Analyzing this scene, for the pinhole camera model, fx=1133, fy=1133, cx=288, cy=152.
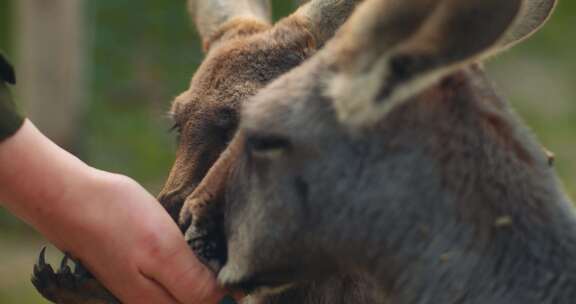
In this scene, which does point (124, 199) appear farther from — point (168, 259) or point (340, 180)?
point (340, 180)

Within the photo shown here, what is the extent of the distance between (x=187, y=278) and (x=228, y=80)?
83 centimetres

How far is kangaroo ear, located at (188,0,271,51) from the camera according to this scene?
4.05 m

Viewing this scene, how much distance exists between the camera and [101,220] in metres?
2.94

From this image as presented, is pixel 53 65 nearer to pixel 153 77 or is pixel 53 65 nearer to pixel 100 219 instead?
pixel 153 77

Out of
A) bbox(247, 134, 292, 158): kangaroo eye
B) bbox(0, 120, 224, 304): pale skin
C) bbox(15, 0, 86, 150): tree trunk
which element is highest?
bbox(247, 134, 292, 158): kangaroo eye

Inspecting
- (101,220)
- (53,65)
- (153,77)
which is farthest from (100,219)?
(153,77)

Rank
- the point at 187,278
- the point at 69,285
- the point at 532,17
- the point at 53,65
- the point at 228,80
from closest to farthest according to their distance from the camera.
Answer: the point at 187,278
the point at 69,285
the point at 532,17
the point at 228,80
the point at 53,65

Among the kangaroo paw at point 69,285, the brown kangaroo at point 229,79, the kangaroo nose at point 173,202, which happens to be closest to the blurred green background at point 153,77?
the brown kangaroo at point 229,79

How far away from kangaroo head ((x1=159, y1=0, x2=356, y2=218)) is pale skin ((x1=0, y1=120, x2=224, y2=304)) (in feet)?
1.36

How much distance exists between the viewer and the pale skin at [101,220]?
2.91 meters

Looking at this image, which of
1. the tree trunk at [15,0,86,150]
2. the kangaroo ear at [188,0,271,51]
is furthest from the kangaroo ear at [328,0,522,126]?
the tree trunk at [15,0,86,150]

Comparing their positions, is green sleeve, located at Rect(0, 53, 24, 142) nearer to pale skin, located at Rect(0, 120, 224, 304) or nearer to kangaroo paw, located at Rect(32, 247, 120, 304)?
pale skin, located at Rect(0, 120, 224, 304)

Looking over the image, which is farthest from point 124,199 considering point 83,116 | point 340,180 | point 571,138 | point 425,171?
point 571,138

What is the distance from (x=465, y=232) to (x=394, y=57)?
470 millimetres
